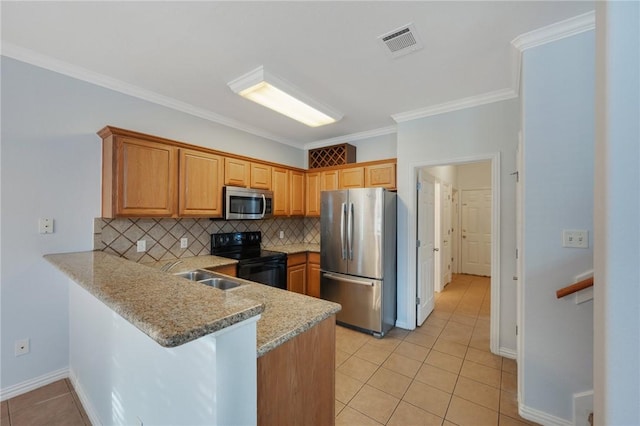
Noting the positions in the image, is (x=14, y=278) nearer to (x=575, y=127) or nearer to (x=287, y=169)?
(x=287, y=169)

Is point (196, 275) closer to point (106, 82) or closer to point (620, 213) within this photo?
point (106, 82)

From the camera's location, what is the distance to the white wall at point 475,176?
5.87m

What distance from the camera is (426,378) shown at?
221 cm

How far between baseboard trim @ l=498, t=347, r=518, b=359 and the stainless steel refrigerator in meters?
1.10

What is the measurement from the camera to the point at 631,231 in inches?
26.9

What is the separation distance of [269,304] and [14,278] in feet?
7.22

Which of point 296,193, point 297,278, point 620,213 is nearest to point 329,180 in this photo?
point 296,193

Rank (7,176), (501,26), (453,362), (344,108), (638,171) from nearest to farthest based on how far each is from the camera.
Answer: (638,171), (501,26), (7,176), (453,362), (344,108)

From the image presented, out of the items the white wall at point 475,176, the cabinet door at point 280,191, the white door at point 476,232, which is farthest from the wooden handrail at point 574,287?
the white wall at point 475,176

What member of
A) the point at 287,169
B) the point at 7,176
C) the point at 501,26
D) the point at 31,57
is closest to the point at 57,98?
the point at 31,57

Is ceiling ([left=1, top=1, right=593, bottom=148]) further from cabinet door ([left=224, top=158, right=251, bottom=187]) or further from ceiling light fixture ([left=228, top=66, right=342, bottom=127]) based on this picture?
cabinet door ([left=224, top=158, right=251, bottom=187])

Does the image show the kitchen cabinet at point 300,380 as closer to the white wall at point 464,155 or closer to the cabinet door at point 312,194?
the white wall at point 464,155

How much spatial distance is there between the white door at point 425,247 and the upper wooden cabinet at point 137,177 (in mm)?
2800

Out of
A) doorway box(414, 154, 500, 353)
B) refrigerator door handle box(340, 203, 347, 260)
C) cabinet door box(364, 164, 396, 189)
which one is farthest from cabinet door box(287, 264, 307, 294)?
doorway box(414, 154, 500, 353)
